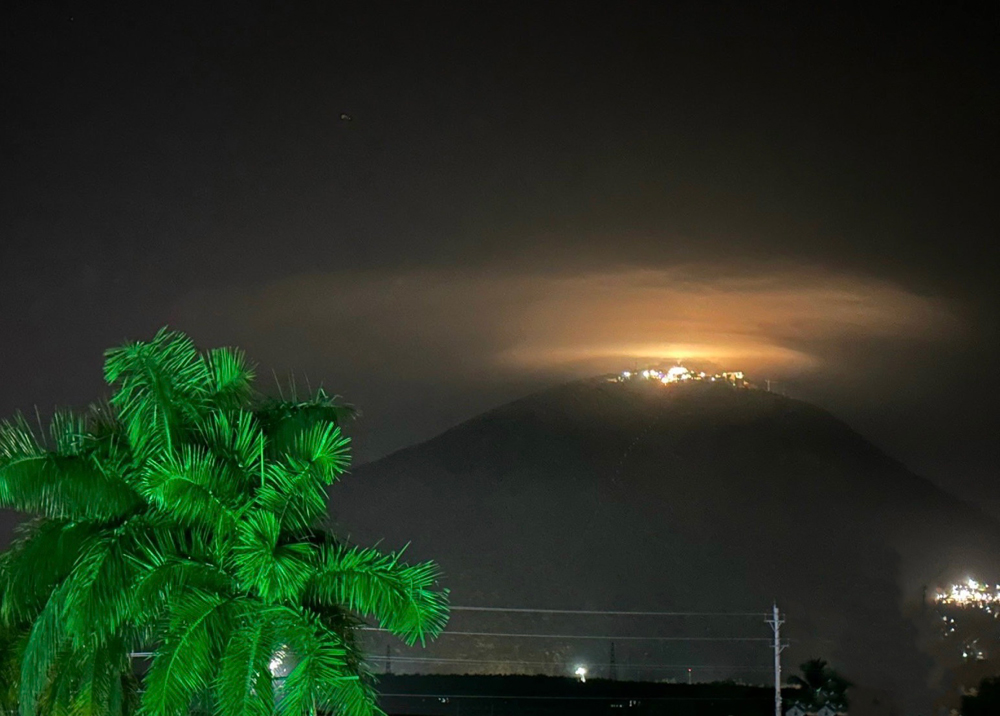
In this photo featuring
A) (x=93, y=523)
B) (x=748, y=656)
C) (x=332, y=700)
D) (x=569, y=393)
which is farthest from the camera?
(x=569, y=393)

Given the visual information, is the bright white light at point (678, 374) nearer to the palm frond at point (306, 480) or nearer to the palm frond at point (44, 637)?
the palm frond at point (306, 480)

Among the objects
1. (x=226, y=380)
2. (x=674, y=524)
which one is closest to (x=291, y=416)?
(x=226, y=380)

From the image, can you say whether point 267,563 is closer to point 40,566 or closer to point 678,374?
point 40,566

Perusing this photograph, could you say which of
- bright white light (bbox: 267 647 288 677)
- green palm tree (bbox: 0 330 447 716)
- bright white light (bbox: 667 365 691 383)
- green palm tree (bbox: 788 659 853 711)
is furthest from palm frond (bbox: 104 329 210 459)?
bright white light (bbox: 667 365 691 383)

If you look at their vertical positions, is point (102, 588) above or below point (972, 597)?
below

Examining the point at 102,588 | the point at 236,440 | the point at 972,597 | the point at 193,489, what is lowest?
the point at 102,588

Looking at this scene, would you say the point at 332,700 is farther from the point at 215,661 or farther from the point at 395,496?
the point at 395,496

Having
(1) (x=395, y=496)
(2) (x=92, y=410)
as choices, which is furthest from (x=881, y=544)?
(2) (x=92, y=410)
